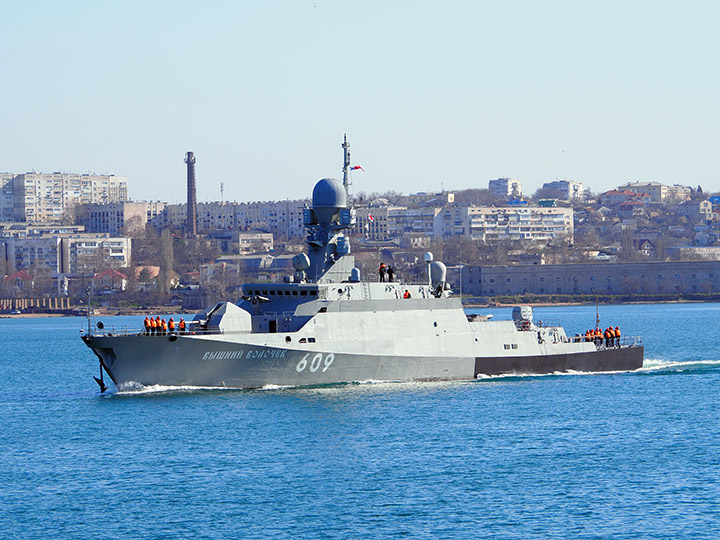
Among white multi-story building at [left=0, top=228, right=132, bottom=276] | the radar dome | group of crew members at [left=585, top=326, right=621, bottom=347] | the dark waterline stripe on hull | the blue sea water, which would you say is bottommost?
the blue sea water

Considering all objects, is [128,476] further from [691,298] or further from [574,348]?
[691,298]

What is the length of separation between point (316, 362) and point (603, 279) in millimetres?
101280

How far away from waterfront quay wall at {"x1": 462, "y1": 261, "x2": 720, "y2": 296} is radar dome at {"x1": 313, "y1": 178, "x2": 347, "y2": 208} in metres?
94.3

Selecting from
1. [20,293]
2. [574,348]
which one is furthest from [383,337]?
[20,293]

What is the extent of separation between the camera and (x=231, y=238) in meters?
176

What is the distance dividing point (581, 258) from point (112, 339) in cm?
12434

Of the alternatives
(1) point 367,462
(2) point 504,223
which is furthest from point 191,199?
(1) point 367,462

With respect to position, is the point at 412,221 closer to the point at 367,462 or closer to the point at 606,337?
the point at 606,337

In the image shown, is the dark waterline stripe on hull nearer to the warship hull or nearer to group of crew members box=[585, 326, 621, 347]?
group of crew members box=[585, 326, 621, 347]

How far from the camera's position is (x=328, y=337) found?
3491cm

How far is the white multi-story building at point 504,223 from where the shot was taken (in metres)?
182

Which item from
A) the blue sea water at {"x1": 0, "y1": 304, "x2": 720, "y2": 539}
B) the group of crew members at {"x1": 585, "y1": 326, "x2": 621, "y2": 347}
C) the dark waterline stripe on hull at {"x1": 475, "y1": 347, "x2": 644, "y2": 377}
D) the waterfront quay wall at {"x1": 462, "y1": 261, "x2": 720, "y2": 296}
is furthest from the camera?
the waterfront quay wall at {"x1": 462, "y1": 261, "x2": 720, "y2": 296}

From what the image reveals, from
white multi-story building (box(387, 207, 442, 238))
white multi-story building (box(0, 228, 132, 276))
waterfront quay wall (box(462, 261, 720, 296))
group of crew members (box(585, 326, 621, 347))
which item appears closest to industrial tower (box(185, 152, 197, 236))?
white multi-story building (box(0, 228, 132, 276))

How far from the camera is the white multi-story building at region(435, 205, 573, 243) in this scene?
597 ft
